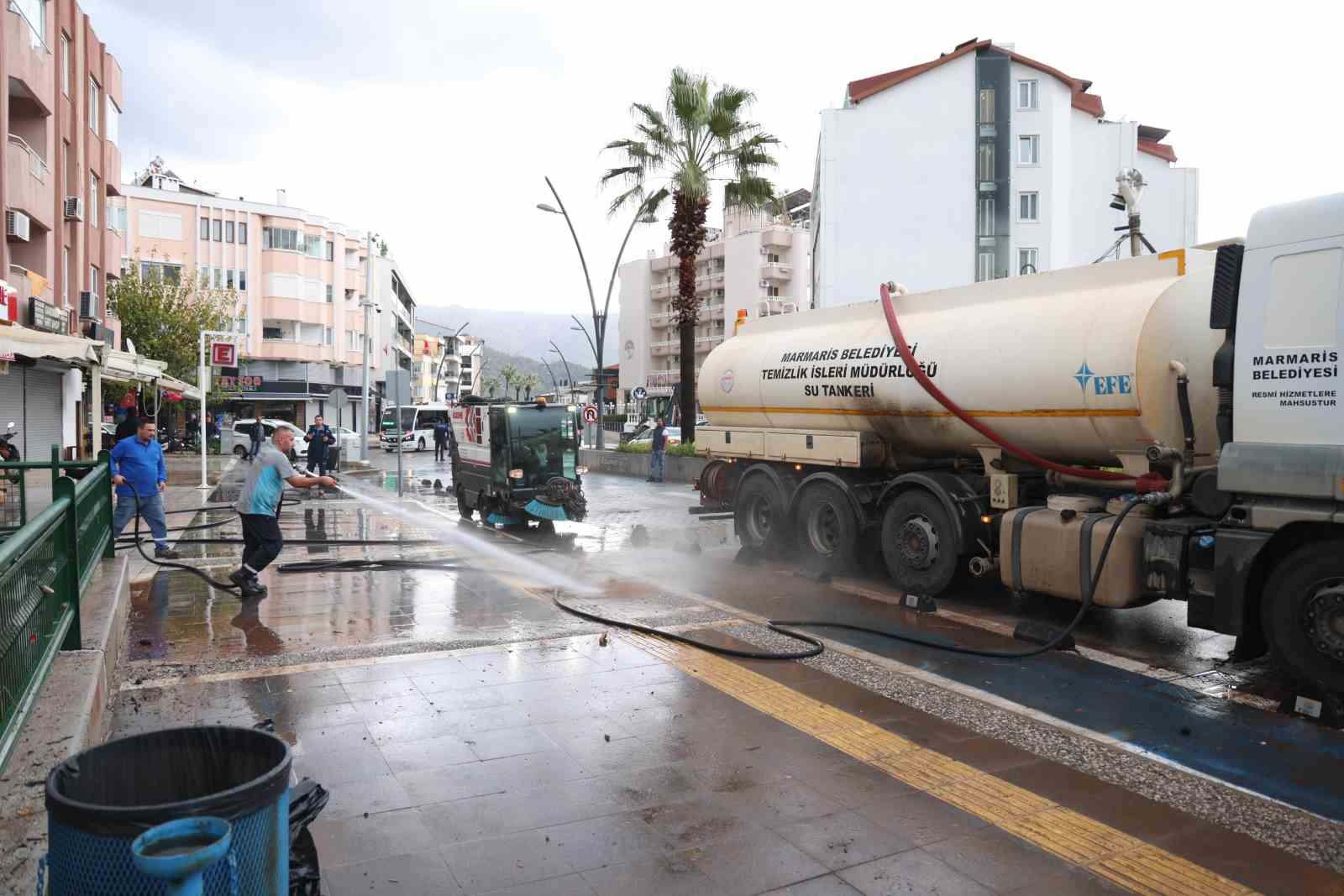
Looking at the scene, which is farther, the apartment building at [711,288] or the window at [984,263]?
the apartment building at [711,288]

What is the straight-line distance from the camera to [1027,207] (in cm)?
4378

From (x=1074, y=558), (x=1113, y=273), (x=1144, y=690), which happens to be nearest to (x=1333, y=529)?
(x=1144, y=690)

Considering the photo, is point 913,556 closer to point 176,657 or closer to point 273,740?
point 176,657

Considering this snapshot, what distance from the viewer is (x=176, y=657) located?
7.15 meters

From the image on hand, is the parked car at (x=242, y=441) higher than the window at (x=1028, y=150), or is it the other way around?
the window at (x=1028, y=150)

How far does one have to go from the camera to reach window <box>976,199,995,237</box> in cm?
4322

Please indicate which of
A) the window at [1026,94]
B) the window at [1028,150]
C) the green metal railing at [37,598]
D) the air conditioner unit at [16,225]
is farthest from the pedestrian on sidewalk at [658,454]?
the window at [1026,94]

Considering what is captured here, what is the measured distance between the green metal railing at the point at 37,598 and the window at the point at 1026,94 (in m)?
44.2

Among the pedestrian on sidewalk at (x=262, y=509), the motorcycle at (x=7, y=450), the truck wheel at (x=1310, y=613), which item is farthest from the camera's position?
the motorcycle at (x=7, y=450)

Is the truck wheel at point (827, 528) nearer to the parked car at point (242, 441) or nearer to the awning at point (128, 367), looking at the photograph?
the awning at point (128, 367)

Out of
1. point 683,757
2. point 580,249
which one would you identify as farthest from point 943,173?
point 683,757

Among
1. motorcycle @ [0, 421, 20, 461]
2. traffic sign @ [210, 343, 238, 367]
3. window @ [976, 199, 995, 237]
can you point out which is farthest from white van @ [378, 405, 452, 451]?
motorcycle @ [0, 421, 20, 461]

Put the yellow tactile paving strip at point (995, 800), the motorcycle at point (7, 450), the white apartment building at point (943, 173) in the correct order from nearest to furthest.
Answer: the yellow tactile paving strip at point (995, 800) → the motorcycle at point (7, 450) → the white apartment building at point (943, 173)

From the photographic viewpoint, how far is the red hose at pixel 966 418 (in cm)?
853
